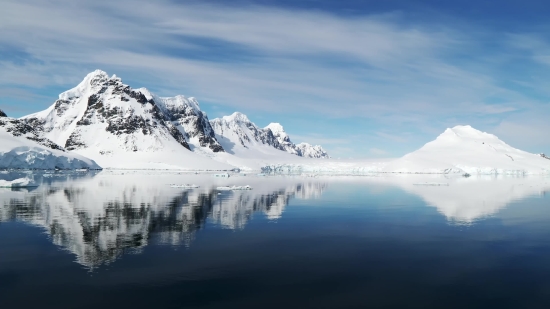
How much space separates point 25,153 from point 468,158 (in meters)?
124

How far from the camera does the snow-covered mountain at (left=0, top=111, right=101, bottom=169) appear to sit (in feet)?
298

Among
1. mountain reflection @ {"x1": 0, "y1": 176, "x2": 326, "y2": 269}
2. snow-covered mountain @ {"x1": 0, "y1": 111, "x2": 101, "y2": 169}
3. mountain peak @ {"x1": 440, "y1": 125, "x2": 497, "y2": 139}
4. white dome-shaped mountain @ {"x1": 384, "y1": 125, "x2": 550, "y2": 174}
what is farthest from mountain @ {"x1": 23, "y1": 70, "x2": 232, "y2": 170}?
mountain reflection @ {"x1": 0, "y1": 176, "x2": 326, "y2": 269}

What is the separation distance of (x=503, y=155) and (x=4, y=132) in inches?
5831

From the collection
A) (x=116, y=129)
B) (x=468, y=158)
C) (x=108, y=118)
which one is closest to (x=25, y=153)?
(x=116, y=129)

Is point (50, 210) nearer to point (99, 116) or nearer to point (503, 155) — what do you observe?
point (503, 155)

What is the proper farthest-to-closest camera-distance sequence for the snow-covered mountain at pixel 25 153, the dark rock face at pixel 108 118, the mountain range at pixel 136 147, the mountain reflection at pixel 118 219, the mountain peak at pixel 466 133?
the dark rock face at pixel 108 118
the mountain peak at pixel 466 133
the mountain range at pixel 136 147
the snow-covered mountain at pixel 25 153
the mountain reflection at pixel 118 219

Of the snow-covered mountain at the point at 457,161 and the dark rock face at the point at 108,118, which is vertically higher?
the dark rock face at the point at 108,118

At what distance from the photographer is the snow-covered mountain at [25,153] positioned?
298 ft

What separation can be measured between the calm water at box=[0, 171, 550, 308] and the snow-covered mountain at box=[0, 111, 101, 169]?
79.2 meters

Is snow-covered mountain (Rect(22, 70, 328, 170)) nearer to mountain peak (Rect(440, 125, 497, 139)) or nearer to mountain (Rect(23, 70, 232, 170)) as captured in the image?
mountain (Rect(23, 70, 232, 170))

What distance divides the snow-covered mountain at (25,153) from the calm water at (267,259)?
3117 inches

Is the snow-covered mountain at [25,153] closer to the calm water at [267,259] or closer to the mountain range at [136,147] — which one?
the mountain range at [136,147]

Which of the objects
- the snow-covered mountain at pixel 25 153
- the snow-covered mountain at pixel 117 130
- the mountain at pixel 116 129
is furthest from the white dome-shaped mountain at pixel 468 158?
the snow-covered mountain at pixel 25 153

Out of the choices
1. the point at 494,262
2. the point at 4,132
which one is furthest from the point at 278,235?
the point at 4,132
